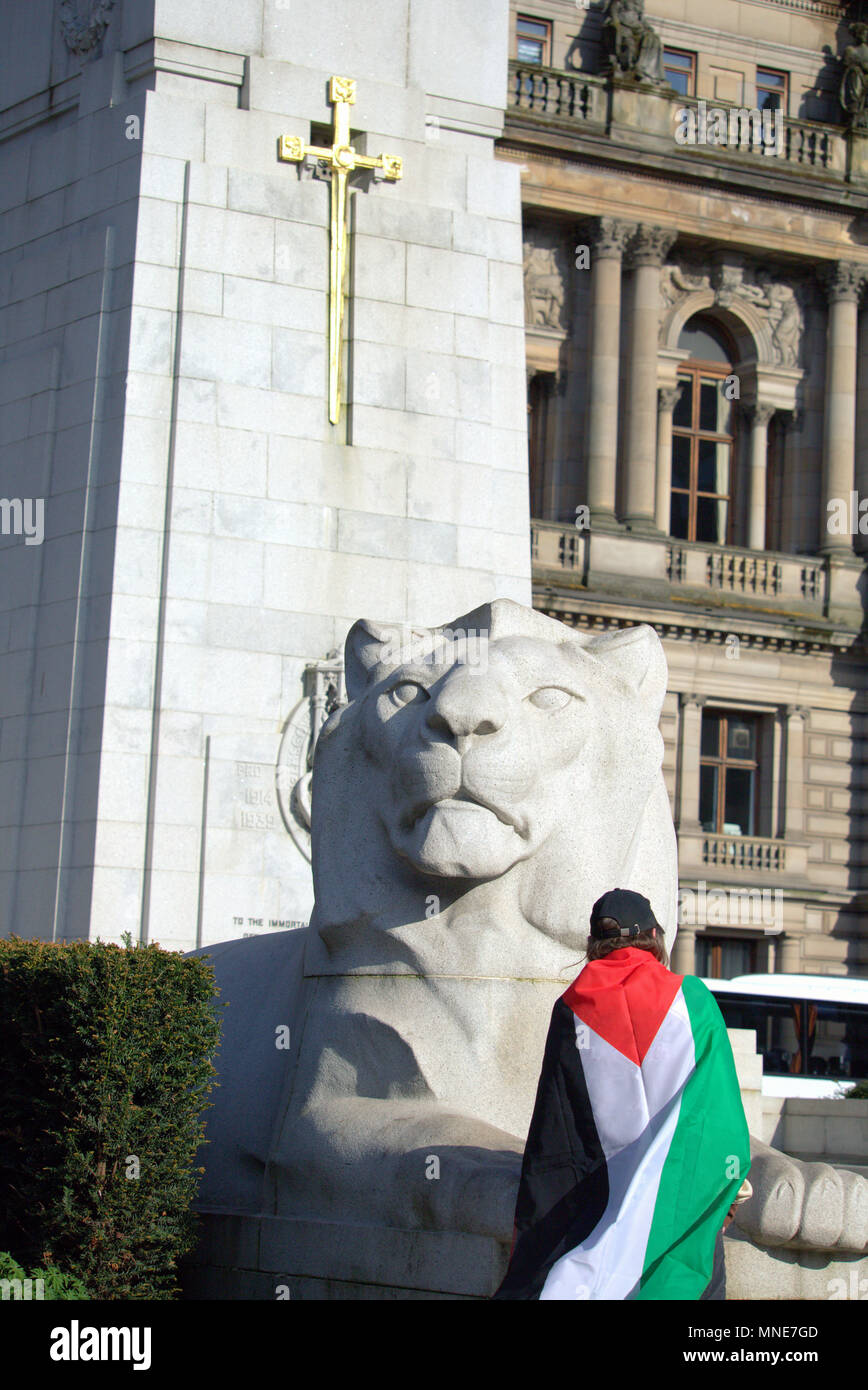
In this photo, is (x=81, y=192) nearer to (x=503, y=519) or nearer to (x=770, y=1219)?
(x=503, y=519)

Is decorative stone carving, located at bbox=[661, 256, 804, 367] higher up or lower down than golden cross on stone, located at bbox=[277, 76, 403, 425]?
higher up

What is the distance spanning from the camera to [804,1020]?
87.7 feet

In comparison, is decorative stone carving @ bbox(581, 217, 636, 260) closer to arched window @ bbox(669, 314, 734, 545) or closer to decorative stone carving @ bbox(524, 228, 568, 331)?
decorative stone carving @ bbox(524, 228, 568, 331)

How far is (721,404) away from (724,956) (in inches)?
431

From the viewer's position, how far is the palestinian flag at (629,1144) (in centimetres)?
507

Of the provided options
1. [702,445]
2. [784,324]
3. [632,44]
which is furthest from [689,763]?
[632,44]

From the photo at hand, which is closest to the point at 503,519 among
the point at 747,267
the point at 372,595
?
the point at 372,595

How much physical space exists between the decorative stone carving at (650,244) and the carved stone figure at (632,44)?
8.62 feet

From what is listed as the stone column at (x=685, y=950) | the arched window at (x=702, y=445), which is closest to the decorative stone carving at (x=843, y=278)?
the arched window at (x=702, y=445)

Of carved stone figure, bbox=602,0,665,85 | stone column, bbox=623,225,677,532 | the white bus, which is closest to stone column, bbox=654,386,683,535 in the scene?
stone column, bbox=623,225,677,532

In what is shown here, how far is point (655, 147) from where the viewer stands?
3803 cm

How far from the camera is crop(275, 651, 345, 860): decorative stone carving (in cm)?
1066

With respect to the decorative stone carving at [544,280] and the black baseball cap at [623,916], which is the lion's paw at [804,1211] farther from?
the decorative stone carving at [544,280]

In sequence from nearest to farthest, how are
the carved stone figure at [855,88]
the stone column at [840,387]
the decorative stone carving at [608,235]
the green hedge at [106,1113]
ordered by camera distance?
1. the green hedge at [106,1113]
2. the decorative stone carving at [608,235]
3. the stone column at [840,387]
4. the carved stone figure at [855,88]
